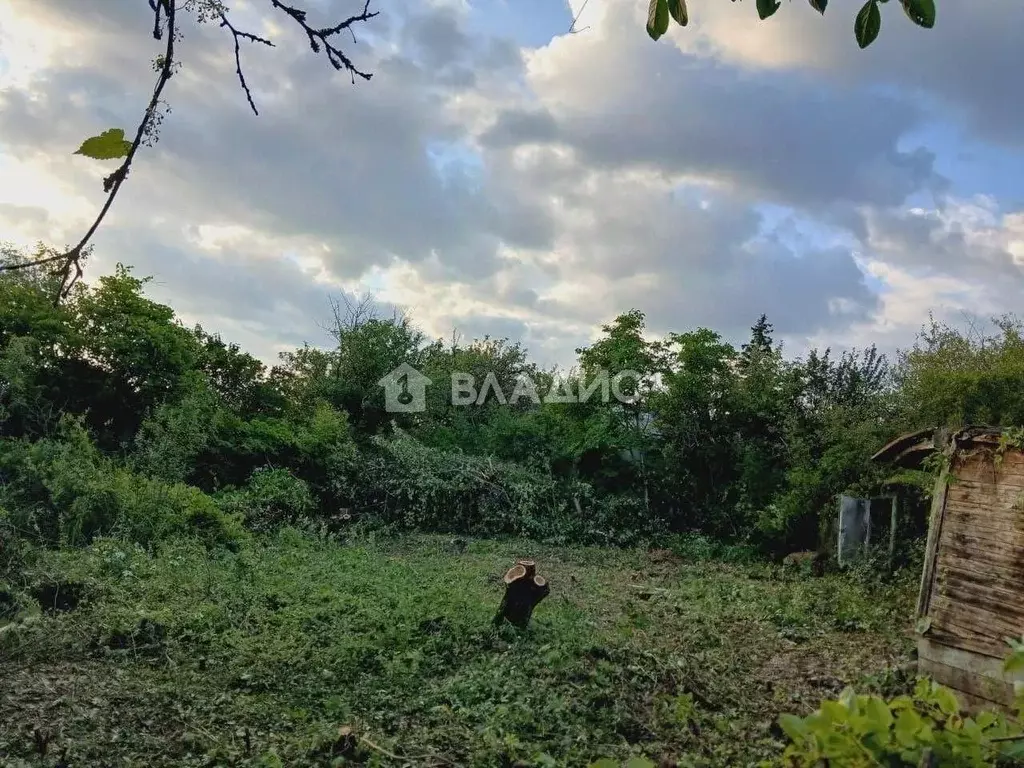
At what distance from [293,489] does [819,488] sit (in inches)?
313

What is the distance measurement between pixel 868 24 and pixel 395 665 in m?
5.18

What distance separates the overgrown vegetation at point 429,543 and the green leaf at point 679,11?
3.59 ft

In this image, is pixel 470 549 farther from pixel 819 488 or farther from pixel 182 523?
pixel 819 488

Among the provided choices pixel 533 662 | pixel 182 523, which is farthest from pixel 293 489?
pixel 533 662

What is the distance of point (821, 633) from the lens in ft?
23.7

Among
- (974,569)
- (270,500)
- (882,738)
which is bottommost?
(270,500)

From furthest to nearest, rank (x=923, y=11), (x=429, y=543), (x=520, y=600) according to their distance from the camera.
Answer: (x=429, y=543) < (x=520, y=600) < (x=923, y=11)

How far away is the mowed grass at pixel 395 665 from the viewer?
171 inches

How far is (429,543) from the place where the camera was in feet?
38.8

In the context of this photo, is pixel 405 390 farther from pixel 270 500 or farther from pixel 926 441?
pixel 926 441

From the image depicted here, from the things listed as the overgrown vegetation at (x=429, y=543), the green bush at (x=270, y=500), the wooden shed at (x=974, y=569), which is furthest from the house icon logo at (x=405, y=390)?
the wooden shed at (x=974, y=569)

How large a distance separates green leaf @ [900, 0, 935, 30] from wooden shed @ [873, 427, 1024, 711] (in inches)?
191

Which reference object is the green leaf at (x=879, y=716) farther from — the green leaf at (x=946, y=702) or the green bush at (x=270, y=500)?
the green bush at (x=270, y=500)

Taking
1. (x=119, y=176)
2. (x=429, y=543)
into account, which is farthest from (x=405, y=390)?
(x=119, y=176)
